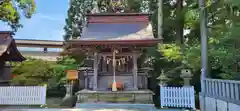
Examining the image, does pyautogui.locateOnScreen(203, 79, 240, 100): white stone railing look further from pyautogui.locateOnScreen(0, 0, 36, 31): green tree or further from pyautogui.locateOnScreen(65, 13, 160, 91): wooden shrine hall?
pyautogui.locateOnScreen(0, 0, 36, 31): green tree

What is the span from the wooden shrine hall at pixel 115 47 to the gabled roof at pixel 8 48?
435 cm

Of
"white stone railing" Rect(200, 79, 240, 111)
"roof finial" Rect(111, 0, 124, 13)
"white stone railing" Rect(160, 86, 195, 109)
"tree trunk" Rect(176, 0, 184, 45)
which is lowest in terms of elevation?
"white stone railing" Rect(160, 86, 195, 109)

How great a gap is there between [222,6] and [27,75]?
397 inches

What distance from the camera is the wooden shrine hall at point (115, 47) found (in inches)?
467

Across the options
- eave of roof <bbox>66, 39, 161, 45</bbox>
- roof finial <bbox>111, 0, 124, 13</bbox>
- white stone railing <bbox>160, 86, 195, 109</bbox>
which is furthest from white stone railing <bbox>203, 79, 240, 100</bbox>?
roof finial <bbox>111, 0, 124, 13</bbox>

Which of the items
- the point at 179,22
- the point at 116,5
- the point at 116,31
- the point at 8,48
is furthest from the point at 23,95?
the point at 179,22

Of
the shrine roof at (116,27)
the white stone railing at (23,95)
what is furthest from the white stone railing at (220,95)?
the white stone railing at (23,95)

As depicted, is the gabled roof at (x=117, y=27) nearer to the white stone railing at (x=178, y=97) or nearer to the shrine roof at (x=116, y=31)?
the shrine roof at (x=116, y=31)

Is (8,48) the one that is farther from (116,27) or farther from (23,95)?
(116,27)

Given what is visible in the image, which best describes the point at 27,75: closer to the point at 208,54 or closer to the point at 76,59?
the point at 76,59

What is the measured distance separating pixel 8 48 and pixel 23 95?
5640mm

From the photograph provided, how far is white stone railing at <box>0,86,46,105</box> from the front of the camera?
1094 centimetres

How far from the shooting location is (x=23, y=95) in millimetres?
10969

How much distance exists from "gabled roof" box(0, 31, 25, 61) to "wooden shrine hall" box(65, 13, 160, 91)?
14.3 ft
